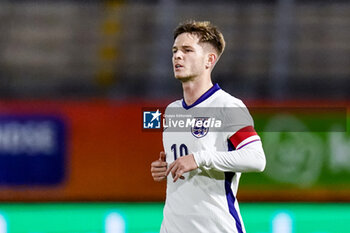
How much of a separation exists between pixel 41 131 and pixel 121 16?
11.8 ft

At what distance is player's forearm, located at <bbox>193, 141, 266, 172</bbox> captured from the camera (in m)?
3.15

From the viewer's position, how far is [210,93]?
3.48 meters

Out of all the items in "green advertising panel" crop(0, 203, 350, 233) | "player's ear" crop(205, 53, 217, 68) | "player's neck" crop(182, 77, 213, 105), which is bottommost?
"green advertising panel" crop(0, 203, 350, 233)

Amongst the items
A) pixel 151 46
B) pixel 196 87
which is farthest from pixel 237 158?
pixel 151 46

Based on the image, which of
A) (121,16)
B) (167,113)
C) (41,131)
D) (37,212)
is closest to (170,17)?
(121,16)

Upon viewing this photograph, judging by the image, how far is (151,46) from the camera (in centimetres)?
1057

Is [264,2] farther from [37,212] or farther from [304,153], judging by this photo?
[37,212]

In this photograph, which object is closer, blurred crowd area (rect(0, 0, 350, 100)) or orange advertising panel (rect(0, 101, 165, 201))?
orange advertising panel (rect(0, 101, 165, 201))

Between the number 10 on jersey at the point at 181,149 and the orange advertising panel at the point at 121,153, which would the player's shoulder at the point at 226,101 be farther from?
the orange advertising panel at the point at 121,153

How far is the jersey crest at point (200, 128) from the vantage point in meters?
3.36

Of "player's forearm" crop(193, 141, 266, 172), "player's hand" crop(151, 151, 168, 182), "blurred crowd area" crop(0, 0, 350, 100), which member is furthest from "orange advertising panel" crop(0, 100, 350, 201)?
"player's forearm" crop(193, 141, 266, 172)

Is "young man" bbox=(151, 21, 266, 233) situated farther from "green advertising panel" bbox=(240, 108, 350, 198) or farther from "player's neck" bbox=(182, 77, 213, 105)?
"green advertising panel" bbox=(240, 108, 350, 198)

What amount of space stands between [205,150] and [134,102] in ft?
14.9

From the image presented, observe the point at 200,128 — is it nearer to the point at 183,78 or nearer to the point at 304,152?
the point at 183,78
